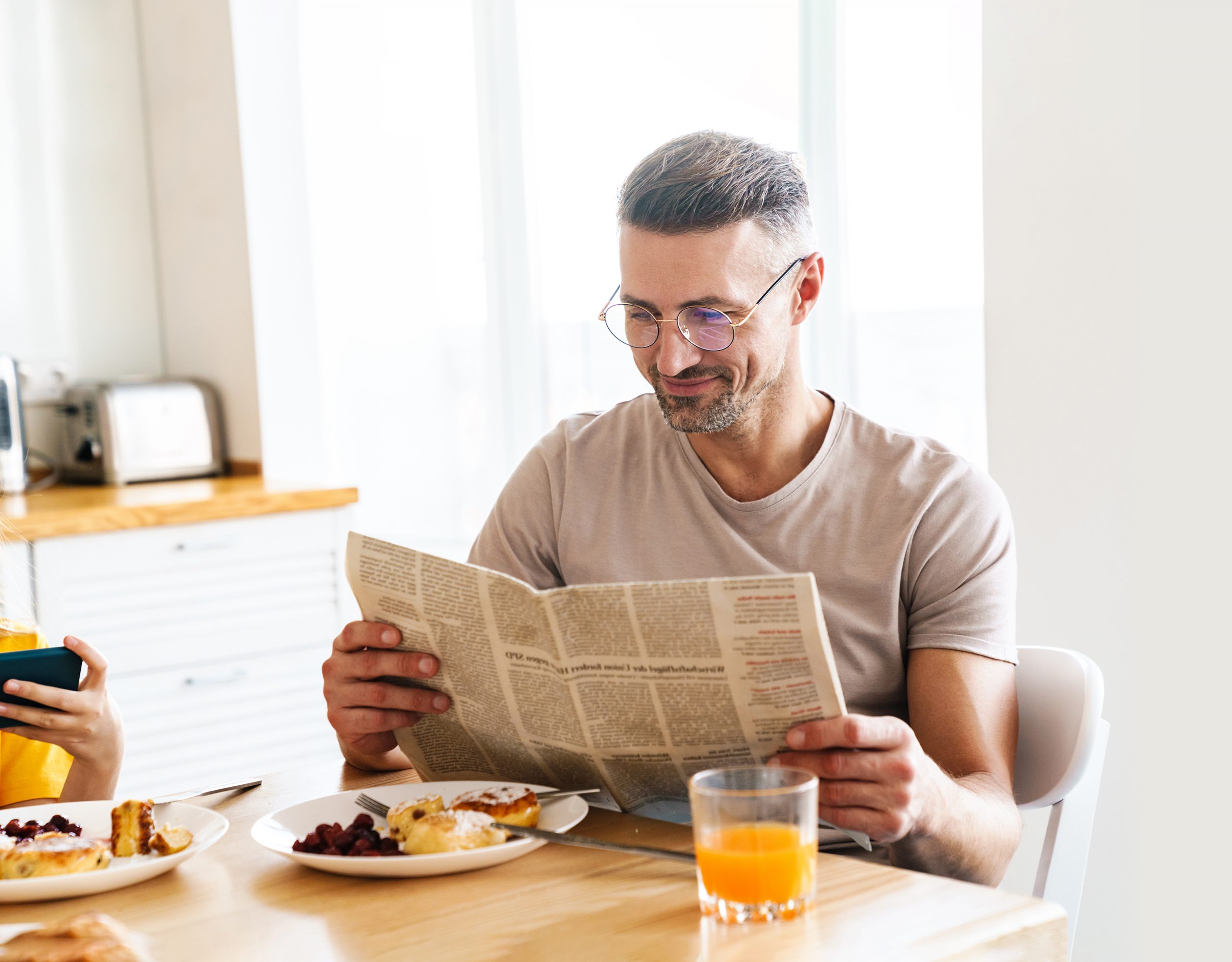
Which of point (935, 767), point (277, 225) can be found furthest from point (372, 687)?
point (277, 225)

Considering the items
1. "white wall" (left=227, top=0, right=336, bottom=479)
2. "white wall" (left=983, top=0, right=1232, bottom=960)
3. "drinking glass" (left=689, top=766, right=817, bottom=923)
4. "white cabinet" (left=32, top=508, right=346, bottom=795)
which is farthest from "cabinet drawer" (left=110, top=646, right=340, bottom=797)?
"drinking glass" (left=689, top=766, right=817, bottom=923)

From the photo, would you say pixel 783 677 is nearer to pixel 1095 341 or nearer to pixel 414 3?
pixel 1095 341

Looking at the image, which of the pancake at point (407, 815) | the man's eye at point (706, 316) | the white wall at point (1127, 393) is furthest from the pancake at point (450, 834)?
the white wall at point (1127, 393)

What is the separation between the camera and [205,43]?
10.0ft

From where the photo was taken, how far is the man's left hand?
3.01 feet

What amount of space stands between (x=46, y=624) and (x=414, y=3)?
1934 millimetres

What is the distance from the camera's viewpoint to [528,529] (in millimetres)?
1480

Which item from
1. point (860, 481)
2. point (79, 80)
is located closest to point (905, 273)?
point (860, 481)

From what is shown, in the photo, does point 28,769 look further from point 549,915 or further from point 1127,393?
point 1127,393

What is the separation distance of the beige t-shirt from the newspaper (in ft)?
1.00

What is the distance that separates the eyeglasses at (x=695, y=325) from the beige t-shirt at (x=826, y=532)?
0.50 feet

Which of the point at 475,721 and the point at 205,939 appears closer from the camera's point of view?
the point at 205,939

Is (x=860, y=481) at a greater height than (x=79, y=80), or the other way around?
(x=79, y=80)

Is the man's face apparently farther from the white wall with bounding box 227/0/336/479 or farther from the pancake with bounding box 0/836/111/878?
the white wall with bounding box 227/0/336/479
